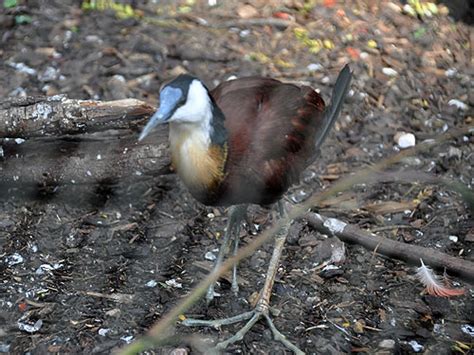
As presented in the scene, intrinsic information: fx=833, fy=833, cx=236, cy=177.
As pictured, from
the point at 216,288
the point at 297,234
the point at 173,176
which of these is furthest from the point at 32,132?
the point at 297,234

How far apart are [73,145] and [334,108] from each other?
741mm

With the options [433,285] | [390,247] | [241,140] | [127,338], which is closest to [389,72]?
[390,247]

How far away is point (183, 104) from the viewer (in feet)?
5.81

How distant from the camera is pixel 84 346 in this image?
1940 millimetres

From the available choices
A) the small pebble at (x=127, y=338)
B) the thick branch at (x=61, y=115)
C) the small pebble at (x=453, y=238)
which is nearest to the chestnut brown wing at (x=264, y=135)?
the thick branch at (x=61, y=115)

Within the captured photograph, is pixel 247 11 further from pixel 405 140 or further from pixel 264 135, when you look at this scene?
pixel 264 135

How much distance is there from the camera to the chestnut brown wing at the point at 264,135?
1.95 m

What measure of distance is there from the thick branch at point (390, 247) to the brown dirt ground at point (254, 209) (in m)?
0.03

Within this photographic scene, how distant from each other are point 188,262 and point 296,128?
0.48 meters

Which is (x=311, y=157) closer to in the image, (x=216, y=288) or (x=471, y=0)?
(x=216, y=288)

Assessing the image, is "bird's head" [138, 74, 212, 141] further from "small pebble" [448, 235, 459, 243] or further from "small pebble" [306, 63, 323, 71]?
"small pebble" [306, 63, 323, 71]

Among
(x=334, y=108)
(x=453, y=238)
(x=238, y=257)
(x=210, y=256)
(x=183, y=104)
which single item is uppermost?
(x=238, y=257)

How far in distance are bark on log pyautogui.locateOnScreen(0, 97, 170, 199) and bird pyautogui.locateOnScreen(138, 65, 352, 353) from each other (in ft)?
0.91

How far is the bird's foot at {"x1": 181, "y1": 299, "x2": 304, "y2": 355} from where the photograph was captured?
2.01m
